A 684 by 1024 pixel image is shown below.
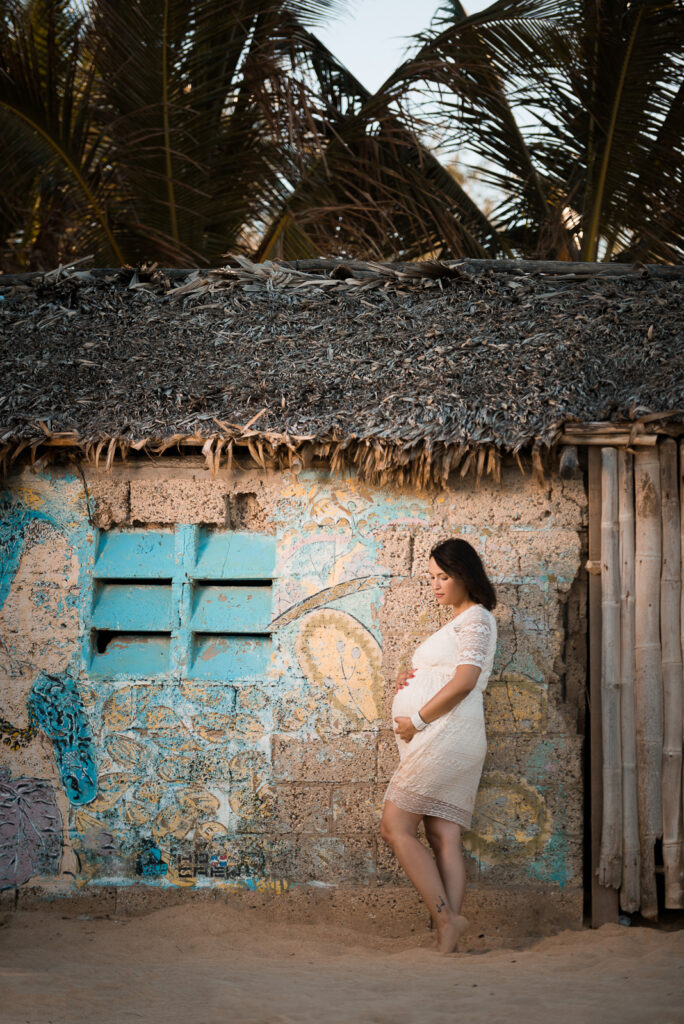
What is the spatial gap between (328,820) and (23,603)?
196 centimetres

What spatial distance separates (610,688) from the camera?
15.3 feet

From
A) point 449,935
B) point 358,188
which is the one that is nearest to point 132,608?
point 449,935

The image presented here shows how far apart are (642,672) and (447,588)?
1.12m

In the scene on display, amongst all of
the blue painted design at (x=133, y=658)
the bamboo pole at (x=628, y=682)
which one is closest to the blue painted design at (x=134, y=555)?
the blue painted design at (x=133, y=658)

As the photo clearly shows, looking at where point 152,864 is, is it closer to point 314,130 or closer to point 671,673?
point 671,673

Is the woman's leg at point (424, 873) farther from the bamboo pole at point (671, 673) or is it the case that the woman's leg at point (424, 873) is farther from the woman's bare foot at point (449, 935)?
the bamboo pole at point (671, 673)

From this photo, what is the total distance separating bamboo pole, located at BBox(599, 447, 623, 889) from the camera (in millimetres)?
4574

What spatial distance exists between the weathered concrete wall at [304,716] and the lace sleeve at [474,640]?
58cm

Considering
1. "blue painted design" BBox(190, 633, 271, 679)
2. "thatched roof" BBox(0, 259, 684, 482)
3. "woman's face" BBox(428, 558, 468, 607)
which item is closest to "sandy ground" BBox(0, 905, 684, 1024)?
"blue painted design" BBox(190, 633, 271, 679)

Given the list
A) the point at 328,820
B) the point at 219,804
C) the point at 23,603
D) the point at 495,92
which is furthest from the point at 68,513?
the point at 495,92

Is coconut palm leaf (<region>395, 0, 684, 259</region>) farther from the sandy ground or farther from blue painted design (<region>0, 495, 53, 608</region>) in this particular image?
the sandy ground

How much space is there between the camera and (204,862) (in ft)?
15.7

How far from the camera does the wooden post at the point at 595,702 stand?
15.0 feet

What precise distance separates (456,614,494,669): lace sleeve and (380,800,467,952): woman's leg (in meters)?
0.74
